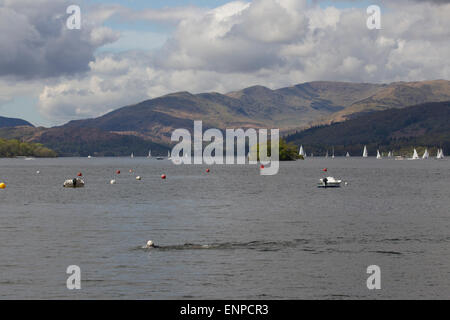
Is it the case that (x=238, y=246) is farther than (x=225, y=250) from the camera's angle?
Yes

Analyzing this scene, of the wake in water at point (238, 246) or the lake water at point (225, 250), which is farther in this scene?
the wake in water at point (238, 246)

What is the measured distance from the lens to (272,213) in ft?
342

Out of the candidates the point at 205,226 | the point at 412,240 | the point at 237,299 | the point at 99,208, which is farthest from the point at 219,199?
the point at 237,299

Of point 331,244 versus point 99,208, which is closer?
point 331,244

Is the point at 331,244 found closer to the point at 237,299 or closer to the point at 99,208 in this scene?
the point at 237,299

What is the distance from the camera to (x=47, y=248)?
6612 cm

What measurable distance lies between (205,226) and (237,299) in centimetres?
4106

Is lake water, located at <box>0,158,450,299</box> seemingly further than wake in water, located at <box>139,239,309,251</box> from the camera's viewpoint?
No

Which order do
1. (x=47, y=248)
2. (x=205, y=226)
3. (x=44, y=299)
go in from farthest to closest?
A: (x=205, y=226)
(x=47, y=248)
(x=44, y=299)

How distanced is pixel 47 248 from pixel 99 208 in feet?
155
